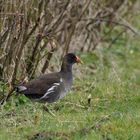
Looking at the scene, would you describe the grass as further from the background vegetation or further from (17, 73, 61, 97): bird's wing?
(17, 73, 61, 97): bird's wing

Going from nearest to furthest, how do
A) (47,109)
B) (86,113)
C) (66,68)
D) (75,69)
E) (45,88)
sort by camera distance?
(86,113)
(47,109)
(45,88)
(66,68)
(75,69)

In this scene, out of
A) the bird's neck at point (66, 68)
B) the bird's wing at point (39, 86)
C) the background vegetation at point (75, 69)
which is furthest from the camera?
the bird's neck at point (66, 68)

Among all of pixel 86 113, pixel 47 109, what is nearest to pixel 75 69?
pixel 47 109

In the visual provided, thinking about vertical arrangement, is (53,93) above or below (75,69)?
above

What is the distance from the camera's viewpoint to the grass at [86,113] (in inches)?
328

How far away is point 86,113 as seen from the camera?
31.6ft

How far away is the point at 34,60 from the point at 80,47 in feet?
12.0

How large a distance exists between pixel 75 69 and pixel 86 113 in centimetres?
379

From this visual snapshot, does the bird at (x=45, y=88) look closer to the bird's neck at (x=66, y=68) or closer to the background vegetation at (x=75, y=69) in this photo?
the background vegetation at (x=75, y=69)

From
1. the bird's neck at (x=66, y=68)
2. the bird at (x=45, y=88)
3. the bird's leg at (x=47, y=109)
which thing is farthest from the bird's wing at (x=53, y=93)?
the bird's neck at (x=66, y=68)

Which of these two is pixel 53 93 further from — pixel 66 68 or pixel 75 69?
pixel 75 69

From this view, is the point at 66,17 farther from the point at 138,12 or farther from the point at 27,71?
the point at 138,12

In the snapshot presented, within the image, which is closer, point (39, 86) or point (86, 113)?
point (86, 113)

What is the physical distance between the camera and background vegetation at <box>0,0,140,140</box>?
8609mm
